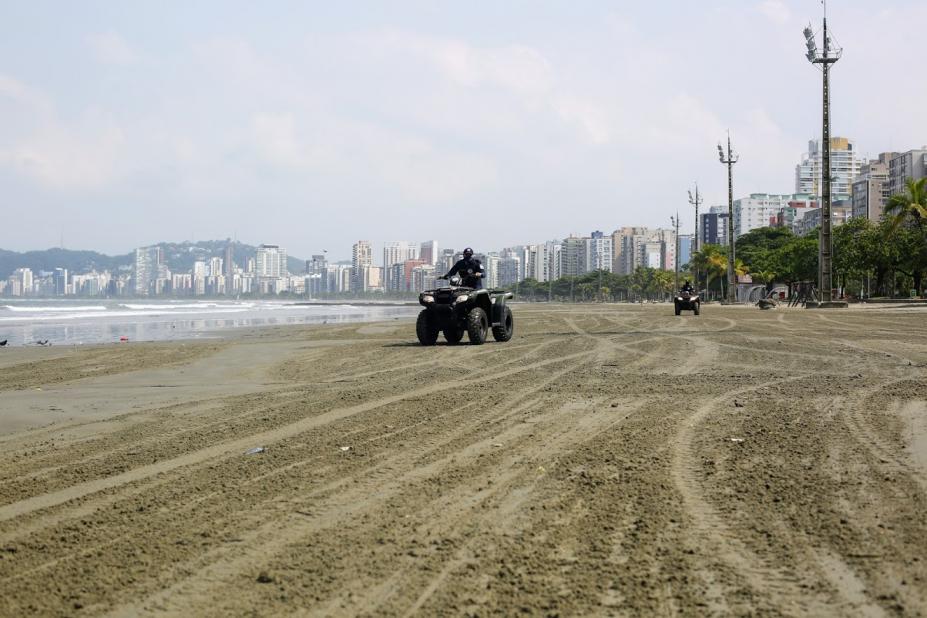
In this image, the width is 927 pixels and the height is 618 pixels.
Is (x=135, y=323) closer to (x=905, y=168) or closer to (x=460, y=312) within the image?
(x=460, y=312)

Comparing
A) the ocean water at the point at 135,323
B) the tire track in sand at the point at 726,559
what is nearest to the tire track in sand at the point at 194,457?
the tire track in sand at the point at 726,559

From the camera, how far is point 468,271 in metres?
16.6

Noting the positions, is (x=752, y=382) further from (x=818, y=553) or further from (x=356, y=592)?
(x=356, y=592)

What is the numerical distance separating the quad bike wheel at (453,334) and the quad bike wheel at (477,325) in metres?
0.43

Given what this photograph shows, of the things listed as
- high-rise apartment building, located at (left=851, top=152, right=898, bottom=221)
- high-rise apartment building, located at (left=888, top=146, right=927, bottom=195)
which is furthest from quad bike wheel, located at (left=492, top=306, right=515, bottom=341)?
high-rise apartment building, located at (left=851, top=152, right=898, bottom=221)

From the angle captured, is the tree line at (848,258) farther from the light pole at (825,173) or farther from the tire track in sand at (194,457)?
the tire track in sand at (194,457)

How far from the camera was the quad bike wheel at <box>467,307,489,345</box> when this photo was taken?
1675 cm

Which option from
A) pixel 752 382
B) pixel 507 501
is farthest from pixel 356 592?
pixel 752 382

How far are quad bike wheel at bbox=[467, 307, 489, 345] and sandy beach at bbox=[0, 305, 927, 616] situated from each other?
6.73 meters

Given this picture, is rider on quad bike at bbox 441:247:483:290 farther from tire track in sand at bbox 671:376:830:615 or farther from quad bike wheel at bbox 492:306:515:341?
tire track in sand at bbox 671:376:830:615

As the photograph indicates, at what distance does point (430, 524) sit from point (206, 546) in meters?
1.11

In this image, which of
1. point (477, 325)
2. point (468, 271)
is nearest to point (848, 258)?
point (477, 325)

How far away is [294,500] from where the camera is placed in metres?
4.57

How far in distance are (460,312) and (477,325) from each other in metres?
0.47
